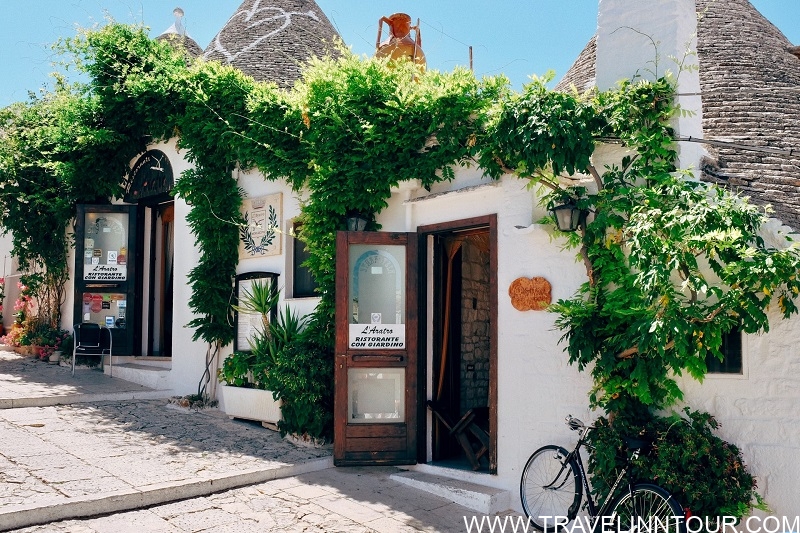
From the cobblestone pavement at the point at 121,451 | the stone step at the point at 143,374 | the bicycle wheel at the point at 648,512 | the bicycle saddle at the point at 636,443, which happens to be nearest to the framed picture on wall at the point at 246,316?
the cobblestone pavement at the point at 121,451

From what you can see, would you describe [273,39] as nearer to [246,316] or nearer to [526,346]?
[246,316]

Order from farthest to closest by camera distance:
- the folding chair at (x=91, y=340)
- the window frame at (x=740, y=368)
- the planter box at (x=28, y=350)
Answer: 1. the planter box at (x=28, y=350)
2. the folding chair at (x=91, y=340)
3. the window frame at (x=740, y=368)

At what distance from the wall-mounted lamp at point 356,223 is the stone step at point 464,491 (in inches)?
109

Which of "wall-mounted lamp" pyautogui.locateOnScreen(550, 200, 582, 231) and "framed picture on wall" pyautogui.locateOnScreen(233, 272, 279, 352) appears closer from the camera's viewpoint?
"wall-mounted lamp" pyautogui.locateOnScreen(550, 200, 582, 231)

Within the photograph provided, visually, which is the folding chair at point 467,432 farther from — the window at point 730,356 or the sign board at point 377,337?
the window at point 730,356

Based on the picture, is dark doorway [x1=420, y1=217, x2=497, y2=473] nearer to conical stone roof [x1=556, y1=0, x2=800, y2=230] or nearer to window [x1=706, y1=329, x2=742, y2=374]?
window [x1=706, y1=329, x2=742, y2=374]

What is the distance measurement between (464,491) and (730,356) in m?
2.71

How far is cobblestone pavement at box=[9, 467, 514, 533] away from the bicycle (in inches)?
23.6

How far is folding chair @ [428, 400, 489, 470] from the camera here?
7.43m

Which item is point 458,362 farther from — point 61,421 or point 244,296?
Answer: point 61,421

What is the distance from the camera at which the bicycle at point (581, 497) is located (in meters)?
5.17

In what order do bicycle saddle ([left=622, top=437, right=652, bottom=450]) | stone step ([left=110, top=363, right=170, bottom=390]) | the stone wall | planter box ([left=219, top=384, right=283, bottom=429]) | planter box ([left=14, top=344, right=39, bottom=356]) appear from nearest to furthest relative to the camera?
bicycle saddle ([left=622, top=437, right=652, bottom=450]) → planter box ([left=219, top=384, right=283, bottom=429]) → the stone wall → stone step ([left=110, top=363, right=170, bottom=390]) → planter box ([left=14, top=344, right=39, bottom=356])

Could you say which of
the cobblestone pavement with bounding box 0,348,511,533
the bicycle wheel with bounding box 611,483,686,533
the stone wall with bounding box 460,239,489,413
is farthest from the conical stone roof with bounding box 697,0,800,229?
the cobblestone pavement with bounding box 0,348,511,533

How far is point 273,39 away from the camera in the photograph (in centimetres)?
1306
